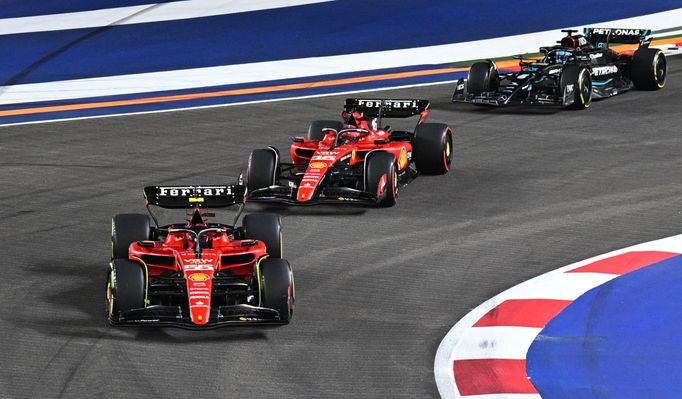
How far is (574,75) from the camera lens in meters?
20.5

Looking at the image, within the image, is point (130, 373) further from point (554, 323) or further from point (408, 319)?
point (554, 323)

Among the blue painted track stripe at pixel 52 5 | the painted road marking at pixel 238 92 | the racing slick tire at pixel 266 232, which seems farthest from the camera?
the blue painted track stripe at pixel 52 5

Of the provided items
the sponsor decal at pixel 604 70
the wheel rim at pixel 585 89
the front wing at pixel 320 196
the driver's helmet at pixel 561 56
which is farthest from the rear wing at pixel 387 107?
the sponsor decal at pixel 604 70

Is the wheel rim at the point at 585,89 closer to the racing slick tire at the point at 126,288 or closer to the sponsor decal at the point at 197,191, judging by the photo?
the sponsor decal at the point at 197,191

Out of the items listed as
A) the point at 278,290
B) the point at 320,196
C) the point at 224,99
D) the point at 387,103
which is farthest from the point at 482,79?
the point at 278,290

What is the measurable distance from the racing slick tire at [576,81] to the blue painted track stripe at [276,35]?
23.0ft

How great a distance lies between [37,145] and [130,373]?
9.96 meters

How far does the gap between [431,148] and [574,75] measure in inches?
196

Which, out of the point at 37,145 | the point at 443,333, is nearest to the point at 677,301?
the point at 443,333

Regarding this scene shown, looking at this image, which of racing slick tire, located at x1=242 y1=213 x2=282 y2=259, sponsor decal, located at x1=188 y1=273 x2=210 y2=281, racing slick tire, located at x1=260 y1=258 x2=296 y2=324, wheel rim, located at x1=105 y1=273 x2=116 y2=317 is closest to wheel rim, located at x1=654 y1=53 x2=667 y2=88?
racing slick tire, located at x1=242 y1=213 x2=282 y2=259

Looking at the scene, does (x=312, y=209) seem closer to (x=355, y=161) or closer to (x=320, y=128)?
(x=355, y=161)

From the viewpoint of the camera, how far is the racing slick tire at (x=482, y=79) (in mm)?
21047

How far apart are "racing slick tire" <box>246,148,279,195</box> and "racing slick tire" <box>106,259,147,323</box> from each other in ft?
15.0

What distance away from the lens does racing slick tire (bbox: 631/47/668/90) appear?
22.0 metres
